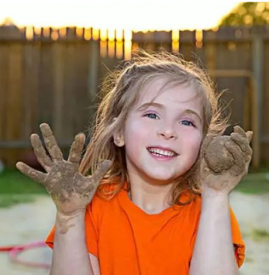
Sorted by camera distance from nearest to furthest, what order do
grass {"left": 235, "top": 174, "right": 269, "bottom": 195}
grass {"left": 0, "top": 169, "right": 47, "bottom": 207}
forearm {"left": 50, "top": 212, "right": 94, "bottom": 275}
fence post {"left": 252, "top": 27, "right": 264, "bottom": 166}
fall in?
1. forearm {"left": 50, "top": 212, "right": 94, "bottom": 275}
2. grass {"left": 0, "top": 169, "right": 47, "bottom": 207}
3. grass {"left": 235, "top": 174, "right": 269, "bottom": 195}
4. fence post {"left": 252, "top": 27, "right": 264, "bottom": 166}

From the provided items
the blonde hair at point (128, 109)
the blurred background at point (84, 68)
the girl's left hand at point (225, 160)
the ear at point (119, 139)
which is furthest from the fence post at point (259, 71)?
the girl's left hand at point (225, 160)

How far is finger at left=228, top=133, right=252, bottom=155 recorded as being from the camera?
218 cm

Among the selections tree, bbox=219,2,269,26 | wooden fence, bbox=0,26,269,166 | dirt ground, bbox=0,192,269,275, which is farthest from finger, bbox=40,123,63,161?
tree, bbox=219,2,269,26

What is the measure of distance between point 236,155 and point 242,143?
0.15 feet

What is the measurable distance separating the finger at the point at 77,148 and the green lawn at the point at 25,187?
3971mm

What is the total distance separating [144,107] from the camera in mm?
2467

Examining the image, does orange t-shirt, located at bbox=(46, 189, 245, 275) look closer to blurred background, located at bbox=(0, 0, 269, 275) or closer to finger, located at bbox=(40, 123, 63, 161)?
finger, located at bbox=(40, 123, 63, 161)

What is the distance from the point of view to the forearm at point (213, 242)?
226 cm

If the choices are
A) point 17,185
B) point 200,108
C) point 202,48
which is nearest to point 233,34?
point 202,48

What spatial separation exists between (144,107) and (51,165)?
17.2 inches

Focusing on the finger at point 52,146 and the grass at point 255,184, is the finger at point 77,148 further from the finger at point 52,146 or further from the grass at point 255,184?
the grass at point 255,184

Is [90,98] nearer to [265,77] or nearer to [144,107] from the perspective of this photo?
[265,77]

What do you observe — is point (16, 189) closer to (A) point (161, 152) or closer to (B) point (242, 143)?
(A) point (161, 152)

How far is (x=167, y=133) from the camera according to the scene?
2.35m
